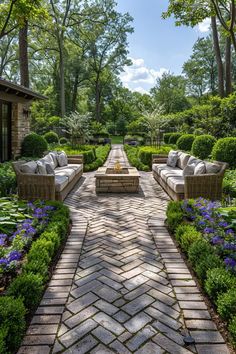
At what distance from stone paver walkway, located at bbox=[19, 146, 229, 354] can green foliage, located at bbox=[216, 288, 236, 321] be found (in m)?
0.12

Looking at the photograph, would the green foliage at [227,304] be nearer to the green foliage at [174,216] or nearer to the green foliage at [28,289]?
the green foliage at [28,289]

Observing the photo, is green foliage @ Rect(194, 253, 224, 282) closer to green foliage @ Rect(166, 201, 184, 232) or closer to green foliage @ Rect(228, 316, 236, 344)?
green foliage @ Rect(228, 316, 236, 344)

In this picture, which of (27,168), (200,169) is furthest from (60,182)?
(200,169)

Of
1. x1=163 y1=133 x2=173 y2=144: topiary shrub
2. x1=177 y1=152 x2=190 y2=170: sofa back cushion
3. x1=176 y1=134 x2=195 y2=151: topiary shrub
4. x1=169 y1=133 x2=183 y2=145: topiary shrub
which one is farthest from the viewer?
x1=163 y1=133 x2=173 y2=144: topiary shrub

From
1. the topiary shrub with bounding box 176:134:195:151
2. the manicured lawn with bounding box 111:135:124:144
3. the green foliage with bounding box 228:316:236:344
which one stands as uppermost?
the manicured lawn with bounding box 111:135:124:144

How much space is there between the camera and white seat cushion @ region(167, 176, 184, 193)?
16.1 ft

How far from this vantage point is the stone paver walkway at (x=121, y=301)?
5.77 ft

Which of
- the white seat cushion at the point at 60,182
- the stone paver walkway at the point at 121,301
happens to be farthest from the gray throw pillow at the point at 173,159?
the stone paver walkway at the point at 121,301

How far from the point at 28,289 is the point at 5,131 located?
7206 millimetres

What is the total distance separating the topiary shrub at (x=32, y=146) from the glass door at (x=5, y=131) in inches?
23.3

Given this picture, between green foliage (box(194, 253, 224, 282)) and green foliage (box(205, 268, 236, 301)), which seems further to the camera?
green foliage (box(194, 253, 224, 282))

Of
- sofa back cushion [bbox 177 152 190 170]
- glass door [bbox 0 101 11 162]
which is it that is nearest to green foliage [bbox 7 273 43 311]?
sofa back cushion [bbox 177 152 190 170]

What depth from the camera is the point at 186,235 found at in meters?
3.05

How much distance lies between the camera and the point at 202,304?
2168mm
